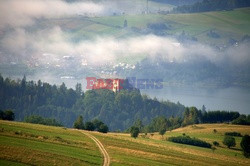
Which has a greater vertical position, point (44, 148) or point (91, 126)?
point (91, 126)

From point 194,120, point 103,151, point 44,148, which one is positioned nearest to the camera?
point 44,148

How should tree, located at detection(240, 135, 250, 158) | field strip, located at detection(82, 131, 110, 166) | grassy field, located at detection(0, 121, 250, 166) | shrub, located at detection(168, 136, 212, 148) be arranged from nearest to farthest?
grassy field, located at detection(0, 121, 250, 166) → field strip, located at detection(82, 131, 110, 166) → tree, located at detection(240, 135, 250, 158) → shrub, located at detection(168, 136, 212, 148)

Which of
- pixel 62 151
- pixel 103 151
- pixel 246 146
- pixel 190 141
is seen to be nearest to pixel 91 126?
pixel 190 141

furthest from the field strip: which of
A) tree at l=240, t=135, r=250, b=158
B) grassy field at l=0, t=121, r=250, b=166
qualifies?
tree at l=240, t=135, r=250, b=158

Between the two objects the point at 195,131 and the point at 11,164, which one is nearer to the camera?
the point at 11,164

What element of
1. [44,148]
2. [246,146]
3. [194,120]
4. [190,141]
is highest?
[194,120]

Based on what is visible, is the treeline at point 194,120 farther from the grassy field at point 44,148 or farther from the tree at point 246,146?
the grassy field at point 44,148

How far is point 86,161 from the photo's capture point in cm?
5200

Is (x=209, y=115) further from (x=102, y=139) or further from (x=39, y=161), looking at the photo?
(x=39, y=161)

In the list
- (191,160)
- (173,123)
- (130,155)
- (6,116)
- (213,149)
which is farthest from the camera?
(173,123)

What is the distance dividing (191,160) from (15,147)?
93.4 feet

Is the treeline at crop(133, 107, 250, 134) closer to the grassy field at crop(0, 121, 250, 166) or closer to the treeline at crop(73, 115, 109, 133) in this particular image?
the treeline at crop(73, 115, 109, 133)

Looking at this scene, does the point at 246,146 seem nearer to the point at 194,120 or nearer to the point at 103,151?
the point at 103,151

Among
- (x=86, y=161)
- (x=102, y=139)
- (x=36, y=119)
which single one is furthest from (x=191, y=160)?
(x=36, y=119)
